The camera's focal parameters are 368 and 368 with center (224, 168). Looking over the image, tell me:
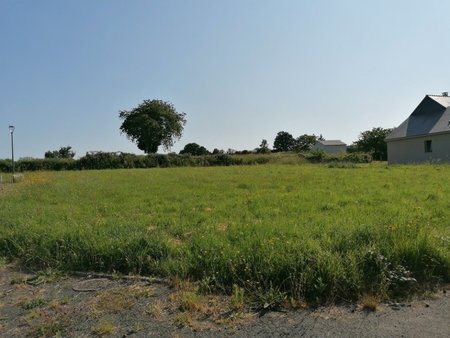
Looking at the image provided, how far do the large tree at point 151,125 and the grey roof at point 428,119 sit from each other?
141ft

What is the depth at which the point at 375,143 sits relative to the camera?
57688 millimetres

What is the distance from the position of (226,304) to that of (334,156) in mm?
42467

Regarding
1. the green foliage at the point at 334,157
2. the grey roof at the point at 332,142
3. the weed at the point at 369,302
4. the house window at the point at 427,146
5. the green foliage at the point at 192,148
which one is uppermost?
the grey roof at the point at 332,142

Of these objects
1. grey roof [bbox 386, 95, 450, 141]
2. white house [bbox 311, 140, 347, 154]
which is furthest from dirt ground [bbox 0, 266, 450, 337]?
white house [bbox 311, 140, 347, 154]

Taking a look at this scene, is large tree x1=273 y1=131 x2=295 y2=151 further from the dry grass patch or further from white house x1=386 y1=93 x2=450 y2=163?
the dry grass patch

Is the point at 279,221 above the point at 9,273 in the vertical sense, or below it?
above

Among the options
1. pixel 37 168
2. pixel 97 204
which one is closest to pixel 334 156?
pixel 37 168

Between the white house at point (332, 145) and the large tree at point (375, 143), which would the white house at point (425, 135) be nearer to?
the large tree at point (375, 143)

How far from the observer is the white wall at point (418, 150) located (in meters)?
30.1

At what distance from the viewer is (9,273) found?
501cm

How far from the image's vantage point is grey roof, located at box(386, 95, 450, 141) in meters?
31.0

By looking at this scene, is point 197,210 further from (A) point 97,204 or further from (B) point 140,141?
(B) point 140,141

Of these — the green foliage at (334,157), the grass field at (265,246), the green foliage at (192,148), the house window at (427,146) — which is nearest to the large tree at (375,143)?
the green foliage at (334,157)

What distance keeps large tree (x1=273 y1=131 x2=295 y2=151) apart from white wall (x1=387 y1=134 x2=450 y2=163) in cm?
5749
